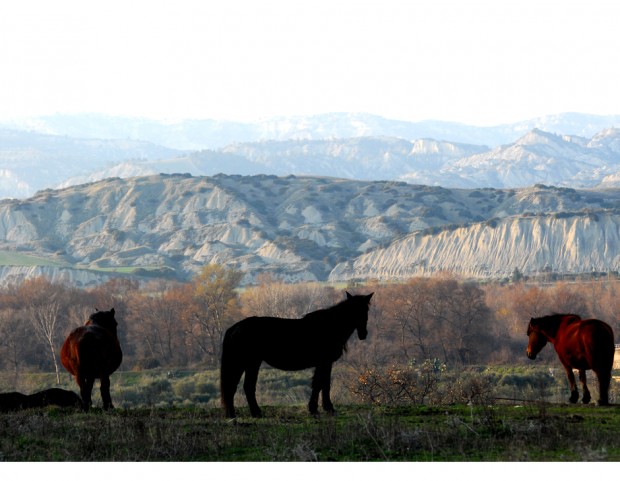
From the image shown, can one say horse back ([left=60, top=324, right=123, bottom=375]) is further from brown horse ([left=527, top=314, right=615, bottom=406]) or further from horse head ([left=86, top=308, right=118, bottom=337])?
brown horse ([left=527, top=314, right=615, bottom=406])

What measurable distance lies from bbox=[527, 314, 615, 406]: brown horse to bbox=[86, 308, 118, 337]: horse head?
406 inches

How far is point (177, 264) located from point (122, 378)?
12107cm

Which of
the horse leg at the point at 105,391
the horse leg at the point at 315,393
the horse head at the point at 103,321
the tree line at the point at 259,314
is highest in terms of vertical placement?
the horse head at the point at 103,321

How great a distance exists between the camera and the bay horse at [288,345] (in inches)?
787

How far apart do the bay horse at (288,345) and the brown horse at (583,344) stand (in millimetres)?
4803

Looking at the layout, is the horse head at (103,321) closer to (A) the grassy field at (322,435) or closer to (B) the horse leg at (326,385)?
(A) the grassy field at (322,435)

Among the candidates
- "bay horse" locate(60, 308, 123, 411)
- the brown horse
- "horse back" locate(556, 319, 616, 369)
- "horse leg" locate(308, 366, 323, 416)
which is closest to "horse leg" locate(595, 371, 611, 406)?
the brown horse

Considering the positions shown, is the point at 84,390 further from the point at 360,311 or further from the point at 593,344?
the point at 593,344

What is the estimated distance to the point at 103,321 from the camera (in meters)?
24.0

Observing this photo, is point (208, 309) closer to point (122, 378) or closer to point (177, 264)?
point (122, 378)

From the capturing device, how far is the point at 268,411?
21578 mm

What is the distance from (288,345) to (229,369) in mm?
1322

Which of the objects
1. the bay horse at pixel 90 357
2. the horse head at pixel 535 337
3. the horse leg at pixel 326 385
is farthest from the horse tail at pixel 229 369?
the horse head at pixel 535 337

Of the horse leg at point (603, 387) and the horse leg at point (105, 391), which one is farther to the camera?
the horse leg at point (105, 391)
